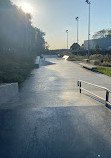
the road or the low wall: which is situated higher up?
the low wall

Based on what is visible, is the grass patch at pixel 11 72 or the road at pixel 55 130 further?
the grass patch at pixel 11 72

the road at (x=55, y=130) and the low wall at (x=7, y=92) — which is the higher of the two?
the low wall at (x=7, y=92)

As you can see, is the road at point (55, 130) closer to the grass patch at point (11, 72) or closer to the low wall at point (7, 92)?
the low wall at point (7, 92)

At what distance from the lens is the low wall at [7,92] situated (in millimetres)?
7102

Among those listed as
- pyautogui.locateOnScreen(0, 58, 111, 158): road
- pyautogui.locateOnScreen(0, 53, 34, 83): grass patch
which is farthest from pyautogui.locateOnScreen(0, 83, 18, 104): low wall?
pyautogui.locateOnScreen(0, 53, 34, 83): grass patch

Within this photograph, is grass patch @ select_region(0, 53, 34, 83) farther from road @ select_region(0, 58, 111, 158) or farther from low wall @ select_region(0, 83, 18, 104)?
road @ select_region(0, 58, 111, 158)

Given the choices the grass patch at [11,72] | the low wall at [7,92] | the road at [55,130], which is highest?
the grass patch at [11,72]

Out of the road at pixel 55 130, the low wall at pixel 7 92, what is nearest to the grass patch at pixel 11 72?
the low wall at pixel 7 92

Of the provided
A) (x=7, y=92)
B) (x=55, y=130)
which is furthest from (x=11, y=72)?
(x=55, y=130)

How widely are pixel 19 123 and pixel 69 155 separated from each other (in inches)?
87.3

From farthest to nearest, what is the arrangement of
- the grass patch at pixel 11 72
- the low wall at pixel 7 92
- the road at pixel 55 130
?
the grass patch at pixel 11 72 → the low wall at pixel 7 92 → the road at pixel 55 130

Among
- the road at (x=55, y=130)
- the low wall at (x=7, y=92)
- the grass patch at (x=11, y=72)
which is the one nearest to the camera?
the road at (x=55, y=130)

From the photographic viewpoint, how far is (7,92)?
7.65 m

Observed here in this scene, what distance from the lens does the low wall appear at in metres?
7.10
